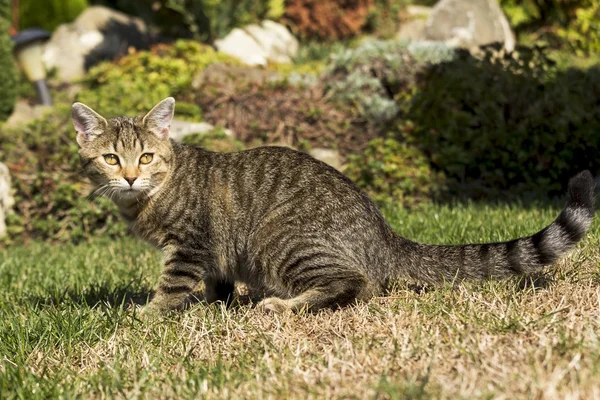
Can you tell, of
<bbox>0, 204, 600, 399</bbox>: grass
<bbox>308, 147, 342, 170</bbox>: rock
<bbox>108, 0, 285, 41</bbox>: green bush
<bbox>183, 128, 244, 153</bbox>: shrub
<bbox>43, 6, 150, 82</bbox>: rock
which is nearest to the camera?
<bbox>0, 204, 600, 399</bbox>: grass

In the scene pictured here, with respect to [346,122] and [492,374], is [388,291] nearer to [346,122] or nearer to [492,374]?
[492,374]

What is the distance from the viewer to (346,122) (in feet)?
30.2

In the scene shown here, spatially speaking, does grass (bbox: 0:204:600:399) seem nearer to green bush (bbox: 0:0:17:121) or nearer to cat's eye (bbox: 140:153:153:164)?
cat's eye (bbox: 140:153:153:164)

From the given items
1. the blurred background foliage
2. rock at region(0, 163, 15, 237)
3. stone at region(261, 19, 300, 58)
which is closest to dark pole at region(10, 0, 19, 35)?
the blurred background foliage

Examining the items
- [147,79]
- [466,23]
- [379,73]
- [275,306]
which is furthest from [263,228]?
[466,23]

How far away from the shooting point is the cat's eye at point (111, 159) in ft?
15.0

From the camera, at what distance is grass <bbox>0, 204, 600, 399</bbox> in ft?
8.93

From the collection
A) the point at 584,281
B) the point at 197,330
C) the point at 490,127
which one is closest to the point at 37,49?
the point at 490,127

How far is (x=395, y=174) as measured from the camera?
8234 millimetres

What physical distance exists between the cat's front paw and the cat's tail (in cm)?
72

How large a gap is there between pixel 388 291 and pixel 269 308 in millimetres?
737

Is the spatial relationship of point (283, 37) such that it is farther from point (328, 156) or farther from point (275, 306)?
point (275, 306)

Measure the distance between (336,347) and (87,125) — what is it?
7.97ft

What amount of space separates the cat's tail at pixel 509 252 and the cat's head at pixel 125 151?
163 cm
